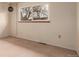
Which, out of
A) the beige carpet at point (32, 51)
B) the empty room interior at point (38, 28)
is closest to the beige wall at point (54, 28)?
the empty room interior at point (38, 28)

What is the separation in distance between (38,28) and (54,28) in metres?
0.67

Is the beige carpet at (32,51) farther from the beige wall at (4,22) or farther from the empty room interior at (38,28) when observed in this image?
the beige wall at (4,22)

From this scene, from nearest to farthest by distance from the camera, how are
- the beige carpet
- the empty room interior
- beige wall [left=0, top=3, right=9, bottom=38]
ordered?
the beige carpet
the empty room interior
beige wall [left=0, top=3, right=9, bottom=38]

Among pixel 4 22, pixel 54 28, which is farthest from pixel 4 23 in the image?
pixel 54 28

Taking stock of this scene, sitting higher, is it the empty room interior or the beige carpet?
the empty room interior

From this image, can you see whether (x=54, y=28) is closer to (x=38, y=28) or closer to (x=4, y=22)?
(x=38, y=28)

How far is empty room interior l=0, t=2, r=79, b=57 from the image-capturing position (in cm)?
307

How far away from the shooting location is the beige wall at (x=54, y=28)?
3.09 m

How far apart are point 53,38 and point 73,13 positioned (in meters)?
0.99

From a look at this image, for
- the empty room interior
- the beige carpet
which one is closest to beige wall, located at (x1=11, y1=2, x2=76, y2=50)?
the empty room interior

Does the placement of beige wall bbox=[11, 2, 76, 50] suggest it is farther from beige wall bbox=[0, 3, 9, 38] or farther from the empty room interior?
beige wall bbox=[0, 3, 9, 38]

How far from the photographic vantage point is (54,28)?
351cm

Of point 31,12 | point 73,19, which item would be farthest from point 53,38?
point 31,12

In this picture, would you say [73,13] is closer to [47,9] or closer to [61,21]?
[61,21]
